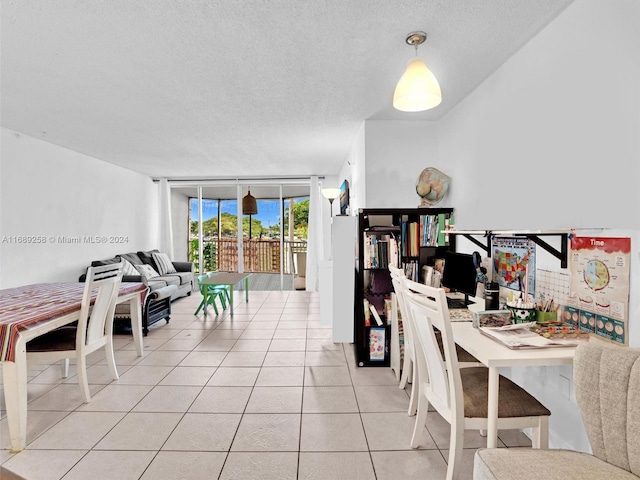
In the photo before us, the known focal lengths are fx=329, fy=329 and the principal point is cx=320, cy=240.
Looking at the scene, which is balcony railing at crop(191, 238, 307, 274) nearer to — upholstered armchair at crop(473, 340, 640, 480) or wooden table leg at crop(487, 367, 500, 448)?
wooden table leg at crop(487, 367, 500, 448)

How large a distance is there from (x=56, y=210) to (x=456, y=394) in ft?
16.8

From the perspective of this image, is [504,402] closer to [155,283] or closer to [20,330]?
[20,330]

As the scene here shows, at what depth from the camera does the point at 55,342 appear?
7.93ft

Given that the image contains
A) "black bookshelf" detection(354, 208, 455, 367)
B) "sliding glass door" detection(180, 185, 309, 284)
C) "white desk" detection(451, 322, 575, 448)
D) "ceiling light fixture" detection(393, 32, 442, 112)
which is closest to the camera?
"white desk" detection(451, 322, 575, 448)

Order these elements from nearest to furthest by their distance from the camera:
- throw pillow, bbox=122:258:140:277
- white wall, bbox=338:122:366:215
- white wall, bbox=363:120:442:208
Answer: white wall, bbox=363:120:442:208, white wall, bbox=338:122:366:215, throw pillow, bbox=122:258:140:277

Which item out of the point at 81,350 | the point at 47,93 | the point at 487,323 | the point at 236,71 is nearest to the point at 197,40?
the point at 236,71

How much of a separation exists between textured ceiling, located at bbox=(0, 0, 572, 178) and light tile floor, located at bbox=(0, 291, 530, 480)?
2439 mm

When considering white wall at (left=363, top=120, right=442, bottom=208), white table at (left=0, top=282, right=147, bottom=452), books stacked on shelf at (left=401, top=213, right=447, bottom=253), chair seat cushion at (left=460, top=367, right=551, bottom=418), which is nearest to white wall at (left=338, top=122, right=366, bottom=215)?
white wall at (left=363, top=120, right=442, bottom=208)

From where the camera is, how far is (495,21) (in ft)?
6.08

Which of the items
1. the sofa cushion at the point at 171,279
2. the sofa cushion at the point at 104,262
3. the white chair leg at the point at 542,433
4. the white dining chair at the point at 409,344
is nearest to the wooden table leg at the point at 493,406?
the white chair leg at the point at 542,433

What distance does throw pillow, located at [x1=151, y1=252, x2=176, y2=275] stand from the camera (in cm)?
602

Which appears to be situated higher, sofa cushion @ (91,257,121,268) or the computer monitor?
the computer monitor

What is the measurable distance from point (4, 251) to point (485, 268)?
4.89m

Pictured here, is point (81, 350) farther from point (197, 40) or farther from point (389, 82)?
point (389, 82)
